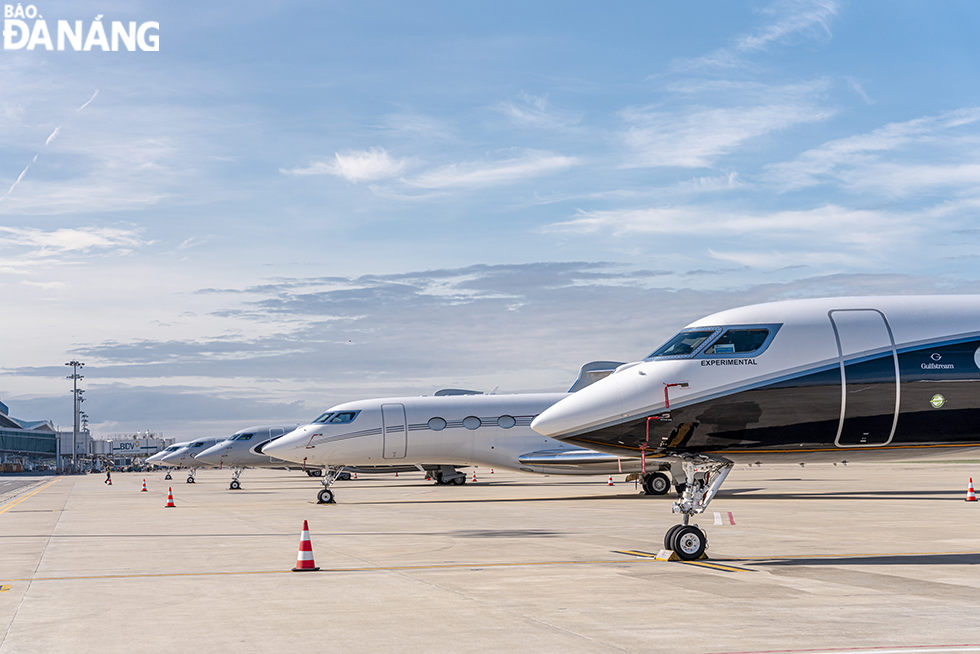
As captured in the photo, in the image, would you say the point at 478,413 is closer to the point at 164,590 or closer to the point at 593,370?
Answer: the point at 593,370

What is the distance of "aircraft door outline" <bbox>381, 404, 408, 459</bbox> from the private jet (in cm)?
2100

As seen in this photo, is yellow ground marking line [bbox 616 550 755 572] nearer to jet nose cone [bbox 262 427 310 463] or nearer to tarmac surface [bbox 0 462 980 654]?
tarmac surface [bbox 0 462 980 654]

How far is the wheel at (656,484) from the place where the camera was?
111 feet

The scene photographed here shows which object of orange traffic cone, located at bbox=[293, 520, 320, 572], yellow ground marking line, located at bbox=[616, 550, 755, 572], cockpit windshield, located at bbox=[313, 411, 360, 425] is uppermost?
cockpit windshield, located at bbox=[313, 411, 360, 425]

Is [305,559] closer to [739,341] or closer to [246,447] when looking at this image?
[739,341]

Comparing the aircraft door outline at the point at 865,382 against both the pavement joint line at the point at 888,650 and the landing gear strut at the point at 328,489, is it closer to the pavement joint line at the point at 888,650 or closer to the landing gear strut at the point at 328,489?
the pavement joint line at the point at 888,650

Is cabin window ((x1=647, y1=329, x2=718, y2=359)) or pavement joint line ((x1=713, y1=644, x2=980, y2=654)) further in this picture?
cabin window ((x1=647, y1=329, x2=718, y2=359))

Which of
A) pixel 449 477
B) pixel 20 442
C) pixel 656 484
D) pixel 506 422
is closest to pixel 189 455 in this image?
pixel 449 477

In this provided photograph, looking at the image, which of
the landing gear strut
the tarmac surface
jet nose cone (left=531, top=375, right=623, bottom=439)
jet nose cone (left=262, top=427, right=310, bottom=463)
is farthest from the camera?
jet nose cone (left=262, top=427, right=310, bottom=463)

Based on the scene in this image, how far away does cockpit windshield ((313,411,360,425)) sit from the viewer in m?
35.3

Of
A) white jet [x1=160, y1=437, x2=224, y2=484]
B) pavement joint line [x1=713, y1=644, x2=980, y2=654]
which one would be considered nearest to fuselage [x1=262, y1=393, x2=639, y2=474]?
pavement joint line [x1=713, y1=644, x2=980, y2=654]

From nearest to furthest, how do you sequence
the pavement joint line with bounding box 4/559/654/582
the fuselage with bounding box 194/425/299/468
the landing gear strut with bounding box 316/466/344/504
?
the pavement joint line with bounding box 4/559/654/582, the landing gear strut with bounding box 316/466/344/504, the fuselage with bounding box 194/425/299/468

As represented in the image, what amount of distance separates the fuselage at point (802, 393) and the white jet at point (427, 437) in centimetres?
1977

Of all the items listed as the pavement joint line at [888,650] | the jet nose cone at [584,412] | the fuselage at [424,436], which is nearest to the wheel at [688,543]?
the jet nose cone at [584,412]
